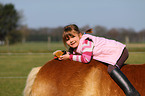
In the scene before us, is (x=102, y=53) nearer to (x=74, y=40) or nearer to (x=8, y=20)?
(x=74, y=40)

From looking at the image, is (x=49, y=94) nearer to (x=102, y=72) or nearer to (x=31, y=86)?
(x=31, y=86)

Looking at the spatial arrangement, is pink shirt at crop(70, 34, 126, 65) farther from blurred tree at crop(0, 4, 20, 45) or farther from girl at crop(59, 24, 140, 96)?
blurred tree at crop(0, 4, 20, 45)

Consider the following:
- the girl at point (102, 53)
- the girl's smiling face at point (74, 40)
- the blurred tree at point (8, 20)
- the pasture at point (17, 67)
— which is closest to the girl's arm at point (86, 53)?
the girl at point (102, 53)

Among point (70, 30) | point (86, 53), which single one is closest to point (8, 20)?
point (70, 30)

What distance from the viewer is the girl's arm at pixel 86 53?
2434mm

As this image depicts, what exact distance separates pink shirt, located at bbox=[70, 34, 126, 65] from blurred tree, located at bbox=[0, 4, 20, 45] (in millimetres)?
48553

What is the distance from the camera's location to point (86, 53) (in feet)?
8.05

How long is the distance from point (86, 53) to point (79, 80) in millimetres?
388

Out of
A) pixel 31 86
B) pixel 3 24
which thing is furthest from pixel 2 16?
pixel 31 86

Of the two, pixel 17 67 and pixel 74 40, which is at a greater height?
pixel 74 40

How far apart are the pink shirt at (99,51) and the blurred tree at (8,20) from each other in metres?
48.6

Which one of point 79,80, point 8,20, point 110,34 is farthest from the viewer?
point 8,20

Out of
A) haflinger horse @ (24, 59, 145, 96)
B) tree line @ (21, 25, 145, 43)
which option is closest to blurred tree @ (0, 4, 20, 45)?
tree line @ (21, 25, 145, 43)

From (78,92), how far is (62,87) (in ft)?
0.71
